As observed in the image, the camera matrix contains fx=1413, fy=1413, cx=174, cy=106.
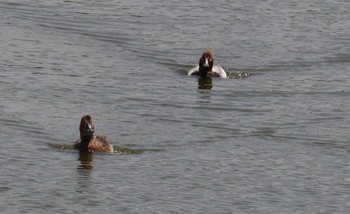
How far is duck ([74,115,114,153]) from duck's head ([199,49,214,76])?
6.51 metres

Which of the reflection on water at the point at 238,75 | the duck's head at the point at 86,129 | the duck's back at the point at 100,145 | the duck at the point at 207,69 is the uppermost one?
the duck at the point at 207,69

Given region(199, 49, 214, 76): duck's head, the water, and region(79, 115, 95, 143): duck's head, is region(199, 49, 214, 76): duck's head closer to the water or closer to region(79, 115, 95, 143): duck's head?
the water

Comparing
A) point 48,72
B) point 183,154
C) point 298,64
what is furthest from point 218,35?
point 183,154

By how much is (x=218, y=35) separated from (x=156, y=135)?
9.06 metres

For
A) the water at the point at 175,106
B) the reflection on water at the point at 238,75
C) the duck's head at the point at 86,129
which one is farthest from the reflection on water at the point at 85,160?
the reflection on water at the point at 238,75

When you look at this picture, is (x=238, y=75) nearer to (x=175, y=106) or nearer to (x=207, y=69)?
(x=207, y=69)

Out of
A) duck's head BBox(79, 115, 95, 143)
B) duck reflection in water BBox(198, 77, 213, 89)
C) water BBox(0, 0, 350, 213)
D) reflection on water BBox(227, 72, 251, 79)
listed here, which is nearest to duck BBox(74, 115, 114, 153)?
duck's head BBox(79, 115, 95, 143)

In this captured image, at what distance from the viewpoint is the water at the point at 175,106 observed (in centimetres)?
2009

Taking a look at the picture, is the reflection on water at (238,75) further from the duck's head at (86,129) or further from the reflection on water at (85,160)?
the reflection on water at (85,160)

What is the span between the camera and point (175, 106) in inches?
1009

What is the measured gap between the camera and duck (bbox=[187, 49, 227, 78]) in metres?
28.7

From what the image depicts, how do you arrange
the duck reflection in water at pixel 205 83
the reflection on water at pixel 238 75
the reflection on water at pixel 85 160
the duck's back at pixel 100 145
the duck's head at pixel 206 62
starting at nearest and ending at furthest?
the reflection on water at pixel 85 160 < the duck's back at pixel 100 145 < the duck reflection in water at pixel 205 83 < the duck's head at pixel 206 62 < the reflection on water at pixel 238 75

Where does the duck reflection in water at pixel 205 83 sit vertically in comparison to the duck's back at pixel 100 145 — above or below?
above

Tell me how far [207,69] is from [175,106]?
133 inches
